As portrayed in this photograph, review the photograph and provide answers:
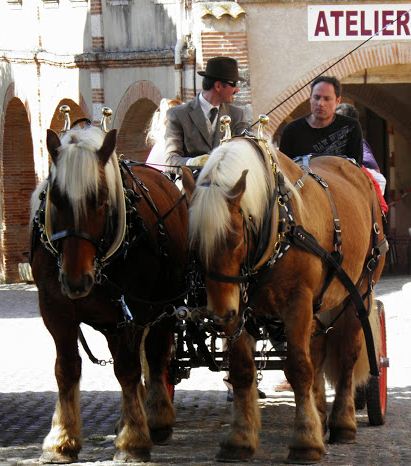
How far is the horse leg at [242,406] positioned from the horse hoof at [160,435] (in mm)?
859

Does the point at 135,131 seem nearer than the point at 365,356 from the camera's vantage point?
No

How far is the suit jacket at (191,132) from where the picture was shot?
10.2 meters

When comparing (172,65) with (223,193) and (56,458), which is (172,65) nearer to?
(56,458)

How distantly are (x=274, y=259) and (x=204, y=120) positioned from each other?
203 centimetres

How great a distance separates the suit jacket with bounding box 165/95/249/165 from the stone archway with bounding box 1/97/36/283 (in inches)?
819

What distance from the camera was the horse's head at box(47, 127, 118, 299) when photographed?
7855 mm

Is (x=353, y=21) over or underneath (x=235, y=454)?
over

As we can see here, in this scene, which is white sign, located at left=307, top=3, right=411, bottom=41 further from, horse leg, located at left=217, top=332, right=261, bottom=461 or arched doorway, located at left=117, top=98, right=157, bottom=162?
horse leg, located at left=217, top=332, right=261, bottom=461

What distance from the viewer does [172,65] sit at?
23688 mm

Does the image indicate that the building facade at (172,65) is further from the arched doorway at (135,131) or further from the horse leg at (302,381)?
the horse leg at (302,381)

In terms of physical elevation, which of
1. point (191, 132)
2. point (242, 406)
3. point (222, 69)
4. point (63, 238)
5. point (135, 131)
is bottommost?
point (135, 131)

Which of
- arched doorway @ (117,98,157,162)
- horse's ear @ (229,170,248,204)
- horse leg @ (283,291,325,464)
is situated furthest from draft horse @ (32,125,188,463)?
A: arched doorway @ (117,98,157,162)

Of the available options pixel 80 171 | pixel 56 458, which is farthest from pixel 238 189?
pixel 56 458

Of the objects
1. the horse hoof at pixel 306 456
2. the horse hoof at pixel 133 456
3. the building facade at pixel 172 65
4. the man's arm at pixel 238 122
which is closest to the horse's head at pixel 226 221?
the horse hoof at pixel 306 456
